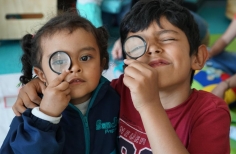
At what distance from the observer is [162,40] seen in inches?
36.8

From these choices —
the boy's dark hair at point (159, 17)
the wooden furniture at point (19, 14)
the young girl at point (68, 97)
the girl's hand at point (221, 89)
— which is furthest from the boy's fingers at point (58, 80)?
the wooden furniture at point (19, 14)

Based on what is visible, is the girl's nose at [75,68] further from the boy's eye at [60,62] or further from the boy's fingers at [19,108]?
the boy's fingers at [19,108]

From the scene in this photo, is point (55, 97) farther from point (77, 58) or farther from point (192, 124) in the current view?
point (192, 124)

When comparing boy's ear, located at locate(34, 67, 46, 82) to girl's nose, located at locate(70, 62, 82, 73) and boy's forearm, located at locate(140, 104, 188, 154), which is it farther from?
boy's forearm, located at locate(140, 104, 188, 154)

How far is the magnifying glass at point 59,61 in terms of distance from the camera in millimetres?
863

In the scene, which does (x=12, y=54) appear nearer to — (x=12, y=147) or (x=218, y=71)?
(x=218, y=71)

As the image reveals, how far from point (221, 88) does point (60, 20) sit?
3.63ft

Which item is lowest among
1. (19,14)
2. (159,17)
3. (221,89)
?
(221,89)

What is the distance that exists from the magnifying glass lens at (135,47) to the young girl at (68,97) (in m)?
0.09

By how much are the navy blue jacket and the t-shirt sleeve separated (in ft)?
0.87

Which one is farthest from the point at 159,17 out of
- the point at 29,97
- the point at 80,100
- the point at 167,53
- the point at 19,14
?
the point at 19,14

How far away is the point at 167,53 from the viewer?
3.00ft

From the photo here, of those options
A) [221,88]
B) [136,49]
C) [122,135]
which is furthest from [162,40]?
[221,88]

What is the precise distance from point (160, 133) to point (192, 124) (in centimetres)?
17
